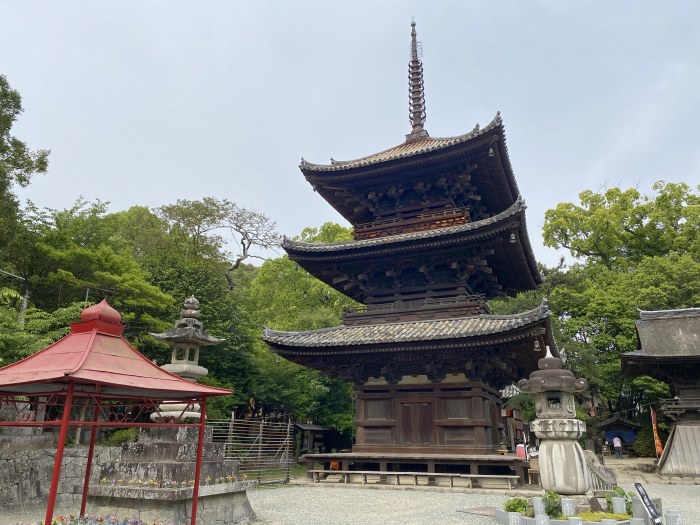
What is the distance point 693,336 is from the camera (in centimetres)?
2286

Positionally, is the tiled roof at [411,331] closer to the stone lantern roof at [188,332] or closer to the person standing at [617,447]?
the stone lantern roof at [188,332]

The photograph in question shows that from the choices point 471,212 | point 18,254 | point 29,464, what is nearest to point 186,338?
point 29,464

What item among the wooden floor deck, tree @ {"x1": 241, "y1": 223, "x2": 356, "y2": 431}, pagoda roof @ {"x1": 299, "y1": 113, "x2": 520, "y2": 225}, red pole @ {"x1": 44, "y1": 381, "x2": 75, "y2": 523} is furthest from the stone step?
tree @ {"x1": 241, "y1": 223, "x2": 356, "y2": 431}

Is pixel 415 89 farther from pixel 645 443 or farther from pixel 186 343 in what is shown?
pixel 645 443

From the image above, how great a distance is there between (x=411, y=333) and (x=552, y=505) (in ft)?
25.4

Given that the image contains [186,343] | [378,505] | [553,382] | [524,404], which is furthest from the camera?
[524,404]

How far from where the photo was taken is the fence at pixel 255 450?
1851 cm

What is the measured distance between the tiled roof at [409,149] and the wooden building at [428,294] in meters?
0.07

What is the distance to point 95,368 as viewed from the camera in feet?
20.6

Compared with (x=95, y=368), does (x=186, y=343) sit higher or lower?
higher

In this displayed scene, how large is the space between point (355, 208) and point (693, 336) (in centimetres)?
1713

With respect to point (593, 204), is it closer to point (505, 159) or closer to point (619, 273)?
point (619, 273)

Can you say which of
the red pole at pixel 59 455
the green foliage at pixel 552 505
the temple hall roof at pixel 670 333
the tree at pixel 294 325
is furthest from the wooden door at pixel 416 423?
the temple hall roof at pixel 670 333

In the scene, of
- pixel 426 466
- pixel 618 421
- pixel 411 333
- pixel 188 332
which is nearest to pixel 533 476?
pixel 426 466
